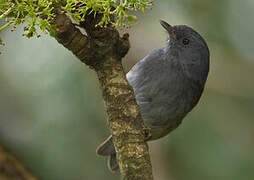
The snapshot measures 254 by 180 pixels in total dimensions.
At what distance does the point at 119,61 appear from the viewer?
2.71 meters

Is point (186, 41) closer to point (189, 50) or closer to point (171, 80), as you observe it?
point (189, 50)

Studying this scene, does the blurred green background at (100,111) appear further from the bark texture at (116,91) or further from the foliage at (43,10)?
the foliage at (43,10)

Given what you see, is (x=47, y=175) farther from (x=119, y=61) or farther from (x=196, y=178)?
(x=119, y=61)

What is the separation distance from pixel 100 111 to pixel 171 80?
46.3 inches

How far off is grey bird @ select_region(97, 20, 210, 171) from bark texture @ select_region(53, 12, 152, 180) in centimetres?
206

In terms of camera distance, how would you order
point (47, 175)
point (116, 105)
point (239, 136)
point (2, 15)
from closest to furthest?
point (2, 15), point (116, 105), point (47, 175), point (239, 136)

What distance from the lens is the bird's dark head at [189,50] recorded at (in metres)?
4.98

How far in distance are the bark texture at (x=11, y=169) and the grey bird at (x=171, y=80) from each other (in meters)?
1.13

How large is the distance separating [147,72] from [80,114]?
112 cm

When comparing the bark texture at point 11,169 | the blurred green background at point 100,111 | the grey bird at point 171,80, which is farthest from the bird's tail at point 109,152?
the bark texture at point 11,169

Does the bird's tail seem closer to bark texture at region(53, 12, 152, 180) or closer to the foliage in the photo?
→ bark texture at region(53, 12, 152, 180)

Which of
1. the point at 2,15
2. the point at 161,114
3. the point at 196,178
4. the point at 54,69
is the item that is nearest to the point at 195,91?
the point at 161,114

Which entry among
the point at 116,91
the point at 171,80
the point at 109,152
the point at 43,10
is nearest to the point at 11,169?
the point at 109,152

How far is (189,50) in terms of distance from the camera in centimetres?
508
